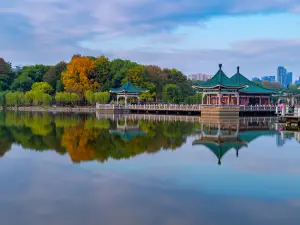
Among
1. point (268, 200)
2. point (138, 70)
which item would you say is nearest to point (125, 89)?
point (138, 70)

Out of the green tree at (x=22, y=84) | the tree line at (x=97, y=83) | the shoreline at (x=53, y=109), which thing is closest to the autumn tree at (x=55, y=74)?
the tree line at (x=97, y=83)

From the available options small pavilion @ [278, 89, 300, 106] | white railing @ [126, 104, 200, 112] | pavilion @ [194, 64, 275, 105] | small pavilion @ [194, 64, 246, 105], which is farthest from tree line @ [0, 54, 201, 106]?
small pavilion @ [278, 89, 300, 106]

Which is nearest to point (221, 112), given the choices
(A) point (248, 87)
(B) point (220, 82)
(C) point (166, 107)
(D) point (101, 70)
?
(B) point (220, 82)

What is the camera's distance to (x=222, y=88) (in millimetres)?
39156

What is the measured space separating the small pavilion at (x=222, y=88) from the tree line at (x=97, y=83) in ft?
53.7

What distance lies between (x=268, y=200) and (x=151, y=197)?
2.35m

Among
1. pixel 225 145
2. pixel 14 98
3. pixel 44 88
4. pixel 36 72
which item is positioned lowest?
pixel 225 145

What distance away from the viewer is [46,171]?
1135 cm

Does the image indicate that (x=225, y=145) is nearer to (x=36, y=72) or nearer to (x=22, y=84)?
(x=22, y=84)

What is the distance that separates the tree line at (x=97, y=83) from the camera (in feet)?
188

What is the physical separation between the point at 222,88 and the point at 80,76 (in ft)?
84.8

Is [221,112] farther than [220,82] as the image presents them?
No

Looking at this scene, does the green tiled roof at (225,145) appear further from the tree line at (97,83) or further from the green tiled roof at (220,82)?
the tree line at (97,83)

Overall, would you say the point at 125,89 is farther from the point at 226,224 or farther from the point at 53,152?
the point at 226,224
